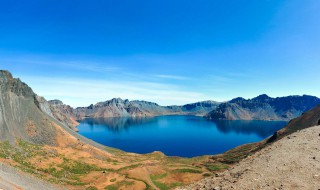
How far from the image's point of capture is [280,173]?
22.3 metres

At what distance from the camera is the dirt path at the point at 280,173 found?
20.1 m

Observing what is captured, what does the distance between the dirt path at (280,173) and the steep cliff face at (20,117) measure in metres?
87.1

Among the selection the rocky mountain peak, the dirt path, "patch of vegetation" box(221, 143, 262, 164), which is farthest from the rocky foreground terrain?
A: "patch of vegetation" box(221, 143, 262, 164)

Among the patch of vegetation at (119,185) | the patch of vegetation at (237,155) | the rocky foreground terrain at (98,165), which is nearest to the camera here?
the rocky foreground terrain at (98,165)

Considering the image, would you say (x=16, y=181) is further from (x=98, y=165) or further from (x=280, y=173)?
(x=98, y=165)

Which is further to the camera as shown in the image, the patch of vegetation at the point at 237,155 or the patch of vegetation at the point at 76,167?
the patch of vegetation at the point at 237,155

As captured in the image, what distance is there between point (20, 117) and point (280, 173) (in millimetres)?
114094

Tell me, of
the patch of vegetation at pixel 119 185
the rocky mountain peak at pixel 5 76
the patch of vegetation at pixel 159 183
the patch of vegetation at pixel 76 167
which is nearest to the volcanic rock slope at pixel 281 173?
the patch of vegetation at pixel 119 185

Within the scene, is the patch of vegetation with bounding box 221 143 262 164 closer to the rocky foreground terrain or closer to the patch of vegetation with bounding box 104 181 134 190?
the rocky foreground terrain

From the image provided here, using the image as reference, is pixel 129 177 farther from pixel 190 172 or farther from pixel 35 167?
pixel 35 167

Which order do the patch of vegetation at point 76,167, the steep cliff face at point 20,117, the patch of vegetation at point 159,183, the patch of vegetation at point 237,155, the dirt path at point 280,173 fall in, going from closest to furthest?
the dirt path at point 280,173
the patch of vegetation at point 159,183
the patch of vegetation at point 76,167
the steep cliff face at point 20,117
the patch of vegetation at point 237,155

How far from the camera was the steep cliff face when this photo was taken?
93.2 meters

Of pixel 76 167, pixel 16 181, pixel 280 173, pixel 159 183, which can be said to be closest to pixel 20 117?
pixel 76 167

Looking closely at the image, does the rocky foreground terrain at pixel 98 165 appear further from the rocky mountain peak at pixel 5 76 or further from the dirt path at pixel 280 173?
the rocky mountain peak at pixel 5 76
